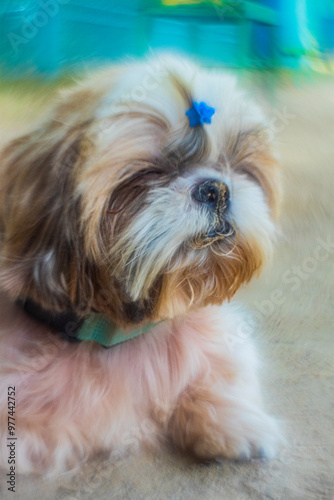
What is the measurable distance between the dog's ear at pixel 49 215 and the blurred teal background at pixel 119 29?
0.27ft

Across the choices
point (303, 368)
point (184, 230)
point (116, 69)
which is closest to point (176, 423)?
point (303, 368)

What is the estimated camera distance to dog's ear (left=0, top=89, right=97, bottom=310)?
92cm

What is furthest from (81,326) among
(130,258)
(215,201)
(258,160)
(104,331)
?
(258,160)

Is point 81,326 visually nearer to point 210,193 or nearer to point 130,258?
point 130,258

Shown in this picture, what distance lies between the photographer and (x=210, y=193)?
868mm

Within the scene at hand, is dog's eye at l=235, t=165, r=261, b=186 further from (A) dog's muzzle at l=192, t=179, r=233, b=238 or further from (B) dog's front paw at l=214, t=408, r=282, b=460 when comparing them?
(B) dog's front paw at l=214, t=408, r=282, b=460

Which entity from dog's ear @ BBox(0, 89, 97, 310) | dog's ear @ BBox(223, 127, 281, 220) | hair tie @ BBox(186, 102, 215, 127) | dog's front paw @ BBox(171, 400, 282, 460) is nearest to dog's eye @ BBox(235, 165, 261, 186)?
dog's ear @ BBox(223, 127, 281, 220)

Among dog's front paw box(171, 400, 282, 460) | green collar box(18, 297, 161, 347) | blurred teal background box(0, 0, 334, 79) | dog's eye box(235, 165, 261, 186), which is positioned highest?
blurred teal background box(0, 0, 334, 79)

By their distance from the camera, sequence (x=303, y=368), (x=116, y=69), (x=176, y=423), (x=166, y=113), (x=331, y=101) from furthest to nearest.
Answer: (x=331, y=101)
(x=303, y=368)
(x=176, y=423)
(x=116, y=69)
(x=166, y=113)

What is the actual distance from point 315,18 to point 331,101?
26 centimetres

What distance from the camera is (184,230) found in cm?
87

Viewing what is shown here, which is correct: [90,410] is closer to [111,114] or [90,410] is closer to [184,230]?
[184,230]

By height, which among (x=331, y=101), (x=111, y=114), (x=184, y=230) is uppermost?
(x=331, y=101)

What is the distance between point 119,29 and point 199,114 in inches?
9.9
